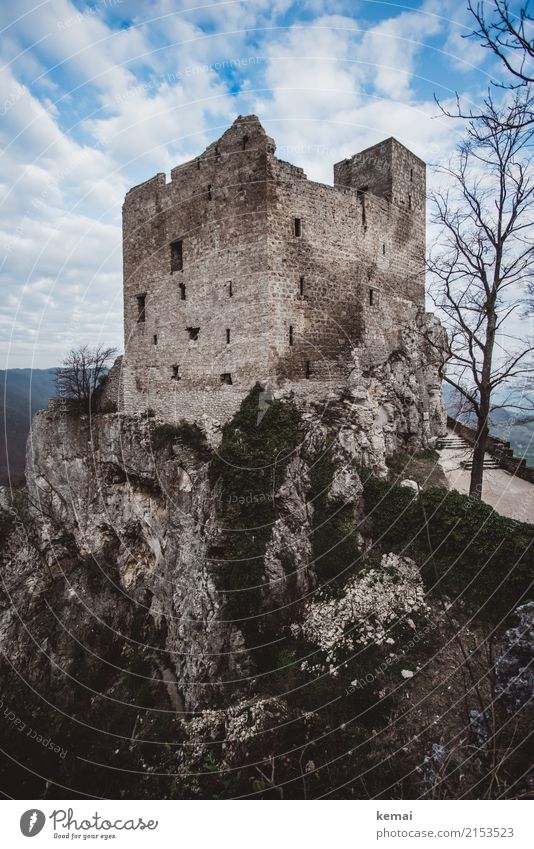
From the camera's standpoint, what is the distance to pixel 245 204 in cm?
1384

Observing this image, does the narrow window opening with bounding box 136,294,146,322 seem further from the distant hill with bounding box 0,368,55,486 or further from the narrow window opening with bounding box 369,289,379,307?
the distant hill with bounding box 0,368,55,486

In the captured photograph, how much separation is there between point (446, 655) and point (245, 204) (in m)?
15.2

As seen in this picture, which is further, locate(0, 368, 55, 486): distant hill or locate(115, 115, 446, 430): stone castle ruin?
locate(0, 368, 55, 486): distant hill

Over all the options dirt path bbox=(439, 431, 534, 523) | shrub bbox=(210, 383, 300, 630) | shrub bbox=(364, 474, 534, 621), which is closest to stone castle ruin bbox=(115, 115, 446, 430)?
shrub bbox=(210, 383, 300, 630)

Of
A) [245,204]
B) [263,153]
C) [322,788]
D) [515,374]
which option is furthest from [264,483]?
[263,153]

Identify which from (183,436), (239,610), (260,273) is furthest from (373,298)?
(239,610)

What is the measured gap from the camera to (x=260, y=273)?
13.6m

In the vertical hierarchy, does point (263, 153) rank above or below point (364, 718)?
above

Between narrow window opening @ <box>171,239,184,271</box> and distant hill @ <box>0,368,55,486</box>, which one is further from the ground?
narrow window opening @ <box>171,239,184,271</box>

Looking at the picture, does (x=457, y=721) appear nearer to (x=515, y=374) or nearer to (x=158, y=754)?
(x=158, y=754)

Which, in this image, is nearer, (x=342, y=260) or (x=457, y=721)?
(x=457, y=721)

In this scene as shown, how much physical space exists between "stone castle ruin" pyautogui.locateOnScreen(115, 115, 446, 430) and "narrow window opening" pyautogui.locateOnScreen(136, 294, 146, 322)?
0.05 meters

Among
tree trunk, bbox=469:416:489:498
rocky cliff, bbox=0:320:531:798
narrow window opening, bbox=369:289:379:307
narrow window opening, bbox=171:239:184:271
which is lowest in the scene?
rocky cliff, bbox=0:320:531:798

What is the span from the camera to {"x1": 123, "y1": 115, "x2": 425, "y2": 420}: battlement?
13.7 meters
